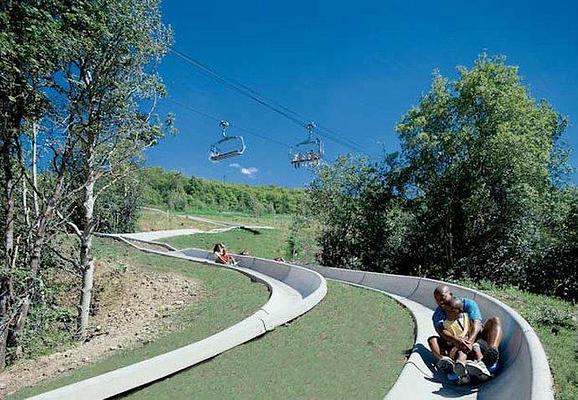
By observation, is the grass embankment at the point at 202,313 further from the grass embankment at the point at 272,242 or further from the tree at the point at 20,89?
the grass embankment at the point at 272,242

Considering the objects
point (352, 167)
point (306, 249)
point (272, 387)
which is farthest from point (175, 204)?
point (272, 387)

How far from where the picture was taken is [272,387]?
5.96 meters

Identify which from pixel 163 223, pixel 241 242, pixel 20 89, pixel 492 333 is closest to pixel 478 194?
A: pixel 492 333

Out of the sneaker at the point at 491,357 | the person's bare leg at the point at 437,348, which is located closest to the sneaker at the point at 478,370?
the sneaker at the point at 491,357

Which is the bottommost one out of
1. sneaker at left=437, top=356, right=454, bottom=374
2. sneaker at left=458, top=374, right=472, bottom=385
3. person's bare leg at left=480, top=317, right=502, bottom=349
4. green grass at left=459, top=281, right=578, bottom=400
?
sneaker at left=458, top=374, right=472, bottom=385

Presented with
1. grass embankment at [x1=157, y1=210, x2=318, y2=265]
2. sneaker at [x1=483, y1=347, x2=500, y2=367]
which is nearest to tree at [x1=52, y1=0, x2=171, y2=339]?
sneaker at [x1=483, y1=347, x2=500, y2=367]

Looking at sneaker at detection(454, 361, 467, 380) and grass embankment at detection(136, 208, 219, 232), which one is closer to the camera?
sneaker at detection(454, 361, 467, 380)

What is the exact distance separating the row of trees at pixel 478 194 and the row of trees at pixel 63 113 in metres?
14.8

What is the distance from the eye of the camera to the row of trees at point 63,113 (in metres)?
10.1

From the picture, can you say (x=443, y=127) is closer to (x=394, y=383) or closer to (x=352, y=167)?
(x=352, y=167)

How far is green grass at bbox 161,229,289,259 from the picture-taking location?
3888cm

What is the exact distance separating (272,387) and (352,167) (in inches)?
941

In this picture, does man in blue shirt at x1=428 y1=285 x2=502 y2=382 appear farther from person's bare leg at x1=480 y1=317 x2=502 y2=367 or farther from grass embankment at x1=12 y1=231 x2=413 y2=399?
grass embankment at x1=12 y1=231 x2=413 y2=399

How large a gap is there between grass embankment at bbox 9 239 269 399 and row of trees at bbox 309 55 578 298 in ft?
37.7
